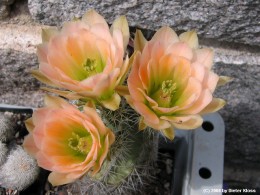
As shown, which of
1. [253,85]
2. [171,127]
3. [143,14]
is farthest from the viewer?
[253,85]

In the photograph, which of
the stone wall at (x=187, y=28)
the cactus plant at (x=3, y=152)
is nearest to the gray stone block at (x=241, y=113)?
the stone wall at (x=187, y=28)

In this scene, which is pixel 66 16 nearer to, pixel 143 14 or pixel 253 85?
pixel 143 14

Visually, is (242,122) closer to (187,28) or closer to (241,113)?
(241,113)

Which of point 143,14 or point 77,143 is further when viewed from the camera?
point 143,14

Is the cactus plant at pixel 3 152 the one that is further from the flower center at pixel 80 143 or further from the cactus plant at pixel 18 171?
the flower center at pixel 80 143

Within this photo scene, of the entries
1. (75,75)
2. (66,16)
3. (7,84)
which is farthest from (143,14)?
(7,84)

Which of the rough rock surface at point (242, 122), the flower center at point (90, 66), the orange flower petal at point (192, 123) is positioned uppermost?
the flower center at point (90, 66)

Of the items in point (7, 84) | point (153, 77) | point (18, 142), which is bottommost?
point (18, 142)

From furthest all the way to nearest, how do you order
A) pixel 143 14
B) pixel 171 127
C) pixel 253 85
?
pixel 253 85, pixel 143 14, pixel 171 127
